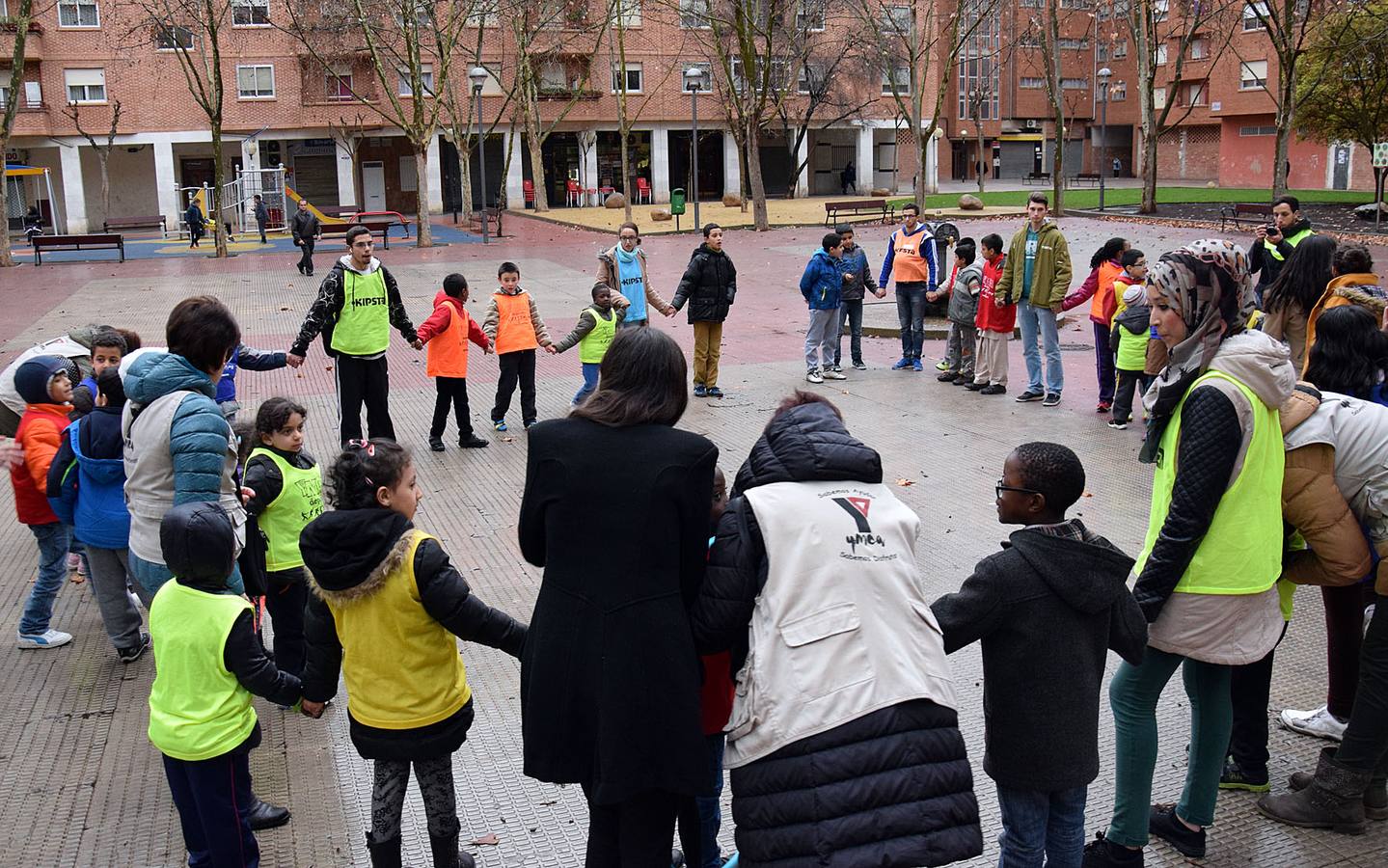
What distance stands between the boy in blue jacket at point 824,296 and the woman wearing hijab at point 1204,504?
8.50m

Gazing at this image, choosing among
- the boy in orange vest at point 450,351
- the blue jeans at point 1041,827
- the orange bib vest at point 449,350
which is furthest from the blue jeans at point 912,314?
the blue jeans at point 1041,827

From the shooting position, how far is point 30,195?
4988 cm

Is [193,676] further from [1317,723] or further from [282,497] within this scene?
[1317,723]

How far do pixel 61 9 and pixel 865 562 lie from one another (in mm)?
55144

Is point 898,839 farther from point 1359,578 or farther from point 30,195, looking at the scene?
point 30,195

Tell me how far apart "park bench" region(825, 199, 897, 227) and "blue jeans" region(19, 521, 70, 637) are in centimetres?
3174

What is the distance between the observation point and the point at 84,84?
4875cm

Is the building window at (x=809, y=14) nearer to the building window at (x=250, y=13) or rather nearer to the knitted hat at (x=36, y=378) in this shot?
the building window at (x=250, y=13)

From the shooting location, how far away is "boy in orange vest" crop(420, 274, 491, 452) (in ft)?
32.4

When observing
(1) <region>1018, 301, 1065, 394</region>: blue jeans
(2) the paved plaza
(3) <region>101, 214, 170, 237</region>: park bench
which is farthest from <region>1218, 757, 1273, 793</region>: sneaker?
(3) <region>101, 214, 170, 237</region>: park bench

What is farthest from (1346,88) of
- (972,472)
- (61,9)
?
(61,9)

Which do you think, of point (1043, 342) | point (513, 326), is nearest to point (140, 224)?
point (513, 326)

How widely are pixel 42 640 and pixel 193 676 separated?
2.80 m

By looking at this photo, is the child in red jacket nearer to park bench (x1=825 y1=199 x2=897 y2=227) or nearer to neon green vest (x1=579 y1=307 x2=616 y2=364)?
neon green vest (x1=579 y1=307 x2=616 y2=364)
